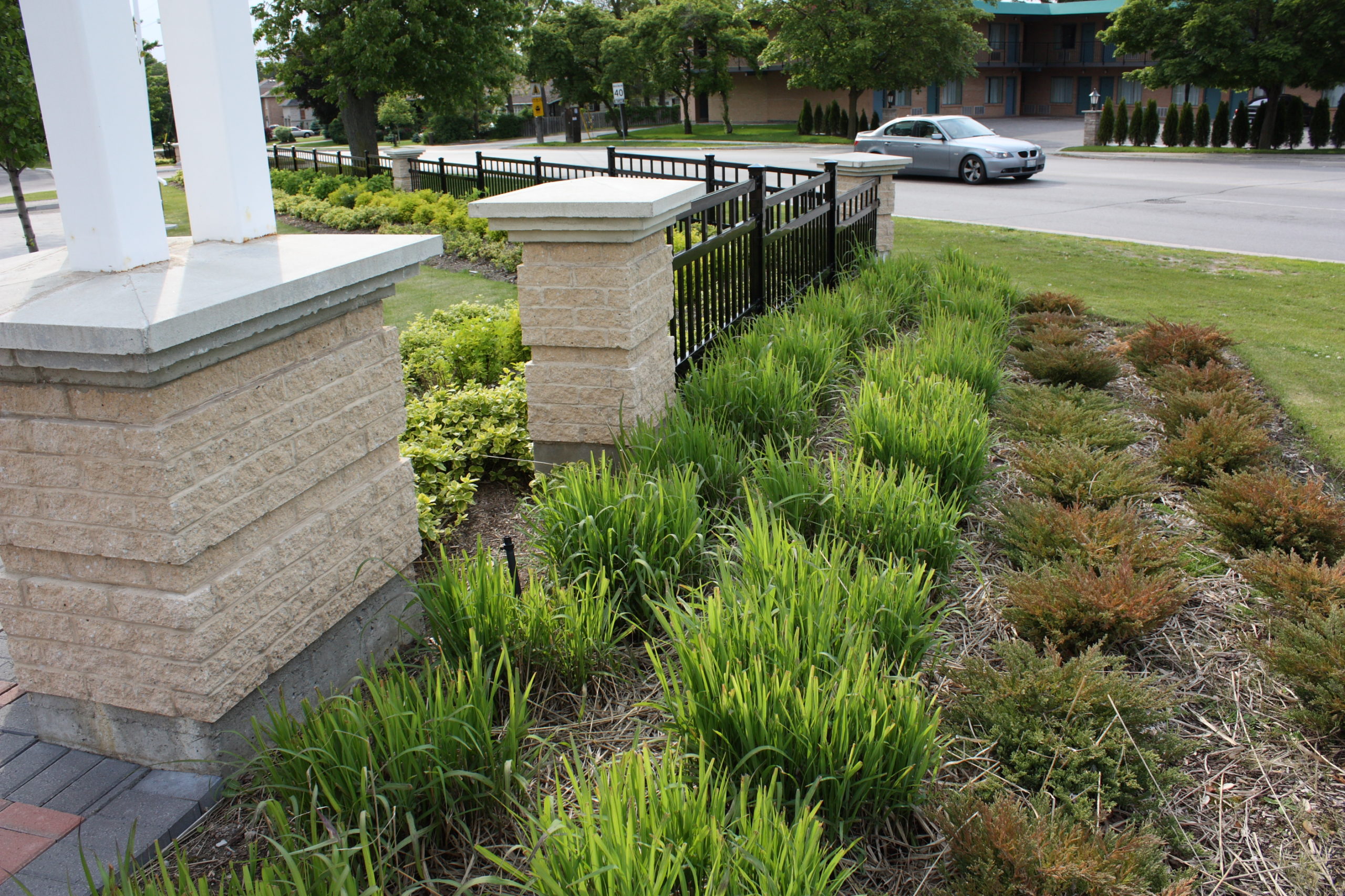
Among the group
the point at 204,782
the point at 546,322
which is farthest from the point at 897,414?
the point at 204,782

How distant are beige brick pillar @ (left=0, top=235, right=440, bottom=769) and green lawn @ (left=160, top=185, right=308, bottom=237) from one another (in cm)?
1114

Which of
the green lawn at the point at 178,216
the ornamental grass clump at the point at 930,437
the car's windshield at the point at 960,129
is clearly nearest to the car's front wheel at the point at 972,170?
the car's windshield at the point at 960,129

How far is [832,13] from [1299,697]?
3945cm

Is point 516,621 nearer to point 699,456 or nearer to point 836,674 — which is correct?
point 836,674

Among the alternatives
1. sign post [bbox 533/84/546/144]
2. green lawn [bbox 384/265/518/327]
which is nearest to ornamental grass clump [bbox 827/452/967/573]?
green lawn [bbox 384/265/518/327]

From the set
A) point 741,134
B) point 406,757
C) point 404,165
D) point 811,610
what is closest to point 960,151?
point 404,165

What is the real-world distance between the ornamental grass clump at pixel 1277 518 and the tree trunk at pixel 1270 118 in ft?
96.6

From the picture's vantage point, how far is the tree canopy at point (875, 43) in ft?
120

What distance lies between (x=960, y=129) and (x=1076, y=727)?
70.0 feet

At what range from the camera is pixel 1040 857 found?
212cm

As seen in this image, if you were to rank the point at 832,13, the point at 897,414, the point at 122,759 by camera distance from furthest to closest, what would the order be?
1. the point at 832,13
2. the point at 897,414
3. the point at 122,759

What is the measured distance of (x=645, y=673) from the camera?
3.10m

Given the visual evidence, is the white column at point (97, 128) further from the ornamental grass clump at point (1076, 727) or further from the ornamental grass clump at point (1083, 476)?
the ornamental grass clump at point (1083, 476)

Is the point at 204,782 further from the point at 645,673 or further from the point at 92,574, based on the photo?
the point at 645,673
